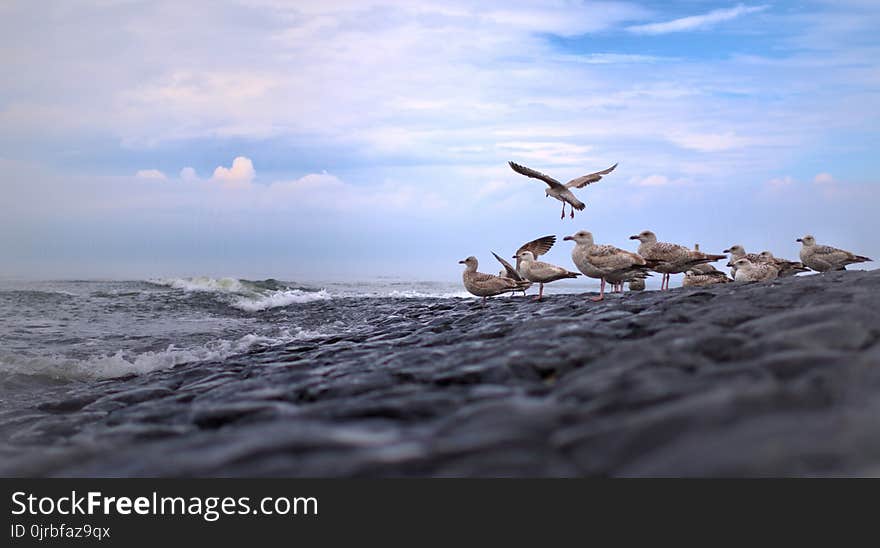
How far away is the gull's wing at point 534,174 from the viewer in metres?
16.9

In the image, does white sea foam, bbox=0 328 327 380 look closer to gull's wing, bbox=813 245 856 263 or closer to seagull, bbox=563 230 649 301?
seagull, bbox=563 230 649 301

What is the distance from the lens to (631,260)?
12.9m

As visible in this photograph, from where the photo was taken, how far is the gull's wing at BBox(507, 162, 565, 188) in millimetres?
16938

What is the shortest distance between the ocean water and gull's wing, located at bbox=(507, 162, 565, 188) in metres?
6.10

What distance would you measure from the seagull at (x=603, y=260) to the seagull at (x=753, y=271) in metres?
2.80

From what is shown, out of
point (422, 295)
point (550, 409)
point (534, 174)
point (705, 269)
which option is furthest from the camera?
point (422, 295)

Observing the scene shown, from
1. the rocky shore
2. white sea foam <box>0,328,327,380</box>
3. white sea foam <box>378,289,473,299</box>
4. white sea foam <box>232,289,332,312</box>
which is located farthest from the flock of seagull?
white sea foam <box>232,289,332,312</box>

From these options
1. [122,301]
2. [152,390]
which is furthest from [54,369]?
[122,301]

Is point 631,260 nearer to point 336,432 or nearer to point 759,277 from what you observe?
point 759,277

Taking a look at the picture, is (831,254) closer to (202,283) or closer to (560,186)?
(560,186)

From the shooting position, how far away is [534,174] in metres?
17.1

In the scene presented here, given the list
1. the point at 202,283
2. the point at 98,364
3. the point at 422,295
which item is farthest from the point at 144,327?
the point at 202,283

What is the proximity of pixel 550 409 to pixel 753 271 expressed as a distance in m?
12.7

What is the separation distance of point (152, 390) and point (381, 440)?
18.0 feet
